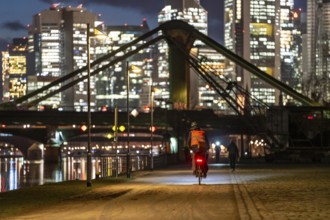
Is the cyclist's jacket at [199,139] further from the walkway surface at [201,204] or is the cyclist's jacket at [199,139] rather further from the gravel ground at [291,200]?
the gravel ground at [291,200]

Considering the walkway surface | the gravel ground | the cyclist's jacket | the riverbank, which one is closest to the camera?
the gravel ground

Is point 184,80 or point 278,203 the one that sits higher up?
point 184,80

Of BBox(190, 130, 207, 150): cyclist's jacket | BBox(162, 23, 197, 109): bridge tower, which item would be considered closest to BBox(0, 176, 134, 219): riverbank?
BBox(190, 130, 207, 150): cyclist's jacket

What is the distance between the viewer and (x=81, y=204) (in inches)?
877

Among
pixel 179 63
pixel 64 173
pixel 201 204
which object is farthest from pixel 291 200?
pixel 179 63

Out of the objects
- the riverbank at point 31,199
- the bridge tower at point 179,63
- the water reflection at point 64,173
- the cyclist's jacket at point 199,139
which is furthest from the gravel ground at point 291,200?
the bridge tower at point 179,63

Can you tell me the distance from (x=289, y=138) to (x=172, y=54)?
42608 mm

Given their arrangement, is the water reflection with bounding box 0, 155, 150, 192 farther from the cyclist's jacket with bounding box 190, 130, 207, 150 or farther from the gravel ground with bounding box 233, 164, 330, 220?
the gravel ground with bounding box 233, 164, 330, 220

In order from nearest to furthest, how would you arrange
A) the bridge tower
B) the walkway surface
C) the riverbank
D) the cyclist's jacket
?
the walkway surface < the riverbank < the cyclist's jacket < the bridge tower

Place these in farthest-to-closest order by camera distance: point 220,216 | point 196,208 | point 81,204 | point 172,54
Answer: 1. point 172,54
2. point 81,204
3. point 196,208
4. point 220,216

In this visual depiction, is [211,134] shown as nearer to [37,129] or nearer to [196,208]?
[37,129]

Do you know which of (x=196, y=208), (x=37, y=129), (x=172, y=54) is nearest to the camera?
(x=196, y=208)

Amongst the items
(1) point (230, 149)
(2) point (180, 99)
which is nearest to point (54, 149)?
(2) point (180, 99)

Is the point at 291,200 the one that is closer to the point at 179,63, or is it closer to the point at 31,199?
the point at 31,199
